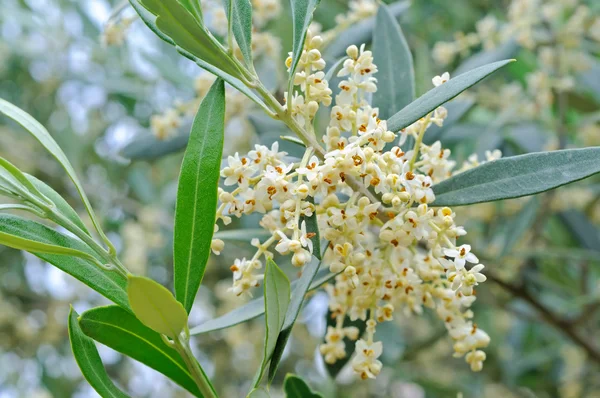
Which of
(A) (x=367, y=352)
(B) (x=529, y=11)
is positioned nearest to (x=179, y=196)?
(A) (x=367, y=352)

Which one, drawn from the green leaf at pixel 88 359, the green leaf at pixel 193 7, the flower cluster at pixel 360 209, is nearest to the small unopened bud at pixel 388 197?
the flower cluster at pixel 360 209

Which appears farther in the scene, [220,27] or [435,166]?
[220,27]

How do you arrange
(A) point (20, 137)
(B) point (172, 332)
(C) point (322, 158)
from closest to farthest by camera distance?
(B) point (172, 332)
(C) point (322, 158)
(A) point (20, 137)

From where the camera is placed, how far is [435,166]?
3.42ft

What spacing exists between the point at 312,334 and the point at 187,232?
7.42 ft

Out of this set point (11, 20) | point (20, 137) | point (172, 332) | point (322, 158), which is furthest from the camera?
point (20, 137)

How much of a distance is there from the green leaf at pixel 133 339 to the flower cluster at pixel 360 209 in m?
0.14

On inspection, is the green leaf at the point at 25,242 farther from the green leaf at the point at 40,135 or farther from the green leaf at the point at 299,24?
the green leaf at the point at 299,24

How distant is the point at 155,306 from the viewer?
0.79 m

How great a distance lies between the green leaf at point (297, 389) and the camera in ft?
3.15

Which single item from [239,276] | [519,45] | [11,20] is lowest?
[239,276]

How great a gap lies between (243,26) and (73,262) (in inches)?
16.1

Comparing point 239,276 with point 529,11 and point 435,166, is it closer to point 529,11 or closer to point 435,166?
point 435,166

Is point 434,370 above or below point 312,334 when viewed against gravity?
below
